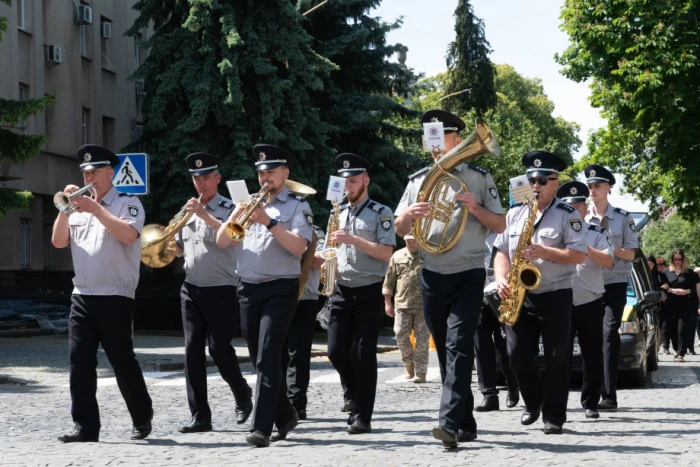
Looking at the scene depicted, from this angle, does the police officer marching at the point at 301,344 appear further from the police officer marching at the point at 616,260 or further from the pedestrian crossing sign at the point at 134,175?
the pedestrian crossing sign at the point at 134,175

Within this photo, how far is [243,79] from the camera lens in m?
29.0

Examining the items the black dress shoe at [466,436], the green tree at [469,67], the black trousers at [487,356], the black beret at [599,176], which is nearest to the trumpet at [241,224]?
the black dress shoe at [466,436]

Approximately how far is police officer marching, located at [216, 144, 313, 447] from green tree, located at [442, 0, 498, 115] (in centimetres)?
6215

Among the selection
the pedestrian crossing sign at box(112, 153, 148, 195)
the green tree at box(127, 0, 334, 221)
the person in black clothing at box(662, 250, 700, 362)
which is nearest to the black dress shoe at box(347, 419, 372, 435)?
the pedestrian crossing sign at box(112, 153, 148, 195)

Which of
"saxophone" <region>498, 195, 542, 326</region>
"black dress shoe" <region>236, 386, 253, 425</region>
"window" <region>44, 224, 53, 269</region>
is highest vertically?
"window" <region>44, 224, 53, 269</region>

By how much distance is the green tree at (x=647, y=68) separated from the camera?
30125mm

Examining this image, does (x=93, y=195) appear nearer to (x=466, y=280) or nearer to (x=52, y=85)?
(x=466, y=280)

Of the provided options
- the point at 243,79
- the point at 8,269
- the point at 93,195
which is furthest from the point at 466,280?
the point at 8,269

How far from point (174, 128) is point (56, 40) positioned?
603 cm

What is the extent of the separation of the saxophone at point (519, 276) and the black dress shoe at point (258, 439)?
86.2 inches

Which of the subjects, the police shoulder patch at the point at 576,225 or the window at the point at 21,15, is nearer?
the police shoulder patch at the point at 576,225

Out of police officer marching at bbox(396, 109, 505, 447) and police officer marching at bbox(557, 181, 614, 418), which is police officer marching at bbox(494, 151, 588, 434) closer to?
police officer marching at bbox(396, 109, 505, 447)

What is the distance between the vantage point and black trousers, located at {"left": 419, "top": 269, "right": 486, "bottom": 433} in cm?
800

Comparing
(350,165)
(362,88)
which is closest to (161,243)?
(350,165)
